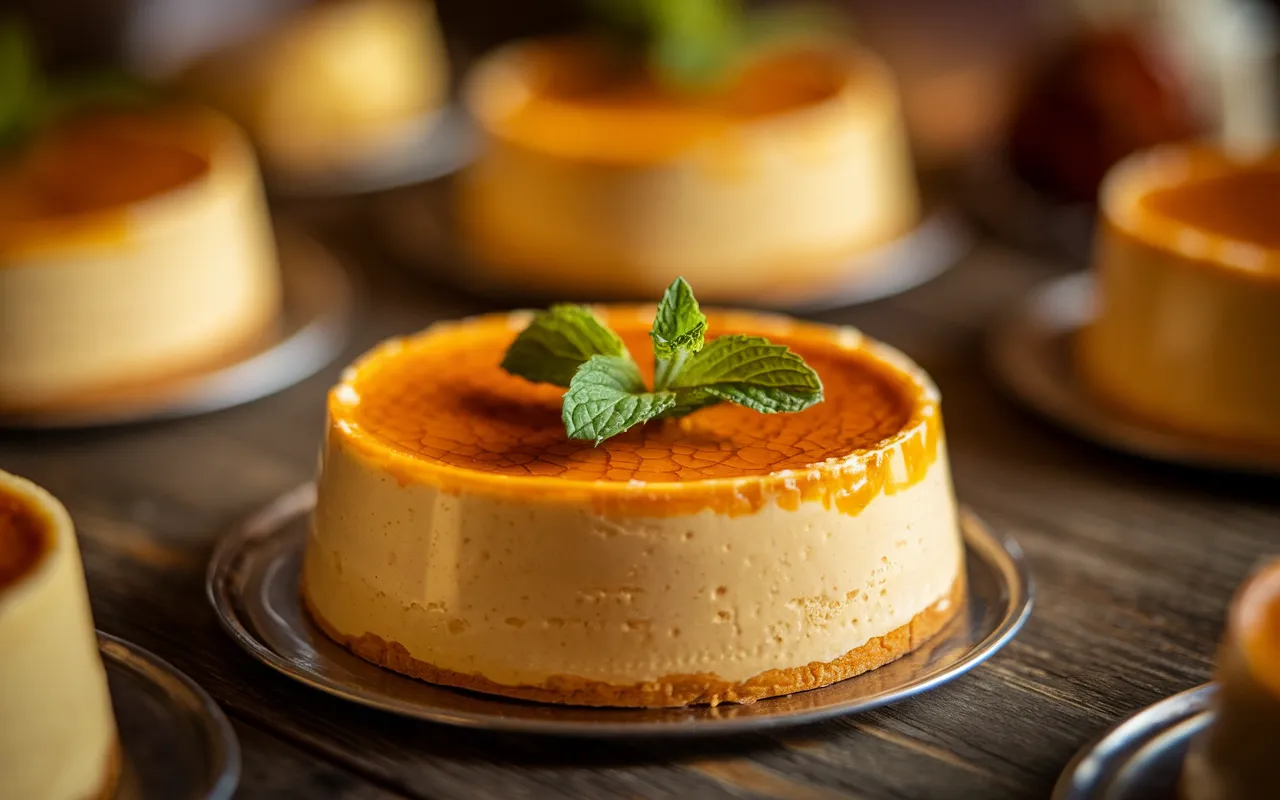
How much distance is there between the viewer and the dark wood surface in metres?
1.45

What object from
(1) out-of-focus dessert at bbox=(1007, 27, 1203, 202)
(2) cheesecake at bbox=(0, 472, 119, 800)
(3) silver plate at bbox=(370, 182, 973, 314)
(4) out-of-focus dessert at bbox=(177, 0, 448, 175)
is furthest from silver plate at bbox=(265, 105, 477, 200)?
(2) cheesecake at bbox=(0, 472, 119, 800)

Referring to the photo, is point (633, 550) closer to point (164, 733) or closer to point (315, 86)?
point (164, 733)

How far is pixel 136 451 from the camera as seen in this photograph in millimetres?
2215

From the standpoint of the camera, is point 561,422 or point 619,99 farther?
point 619,99

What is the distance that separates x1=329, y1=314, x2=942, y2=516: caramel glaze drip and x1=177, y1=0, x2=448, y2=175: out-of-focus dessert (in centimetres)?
165

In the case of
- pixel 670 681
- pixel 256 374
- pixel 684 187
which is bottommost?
pixel 256 374

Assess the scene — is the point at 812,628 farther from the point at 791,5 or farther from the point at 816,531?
the point at 791,5

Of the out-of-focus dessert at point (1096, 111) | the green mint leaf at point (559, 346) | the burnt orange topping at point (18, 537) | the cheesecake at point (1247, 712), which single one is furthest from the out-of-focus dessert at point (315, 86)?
the cheesecake at point (1247, 712)

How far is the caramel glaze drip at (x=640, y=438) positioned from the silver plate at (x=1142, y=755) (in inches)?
12.3

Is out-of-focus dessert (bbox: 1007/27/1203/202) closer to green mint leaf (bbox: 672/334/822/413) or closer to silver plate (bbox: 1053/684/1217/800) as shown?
green mint leaf (bbox: 672/334/822/413)

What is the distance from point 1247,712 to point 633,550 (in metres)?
0.54

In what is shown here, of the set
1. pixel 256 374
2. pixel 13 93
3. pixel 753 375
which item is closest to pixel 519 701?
pixel 753 375

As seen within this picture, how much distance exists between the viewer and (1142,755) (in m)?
1.41

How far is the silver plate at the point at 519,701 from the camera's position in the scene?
4.70 ft
